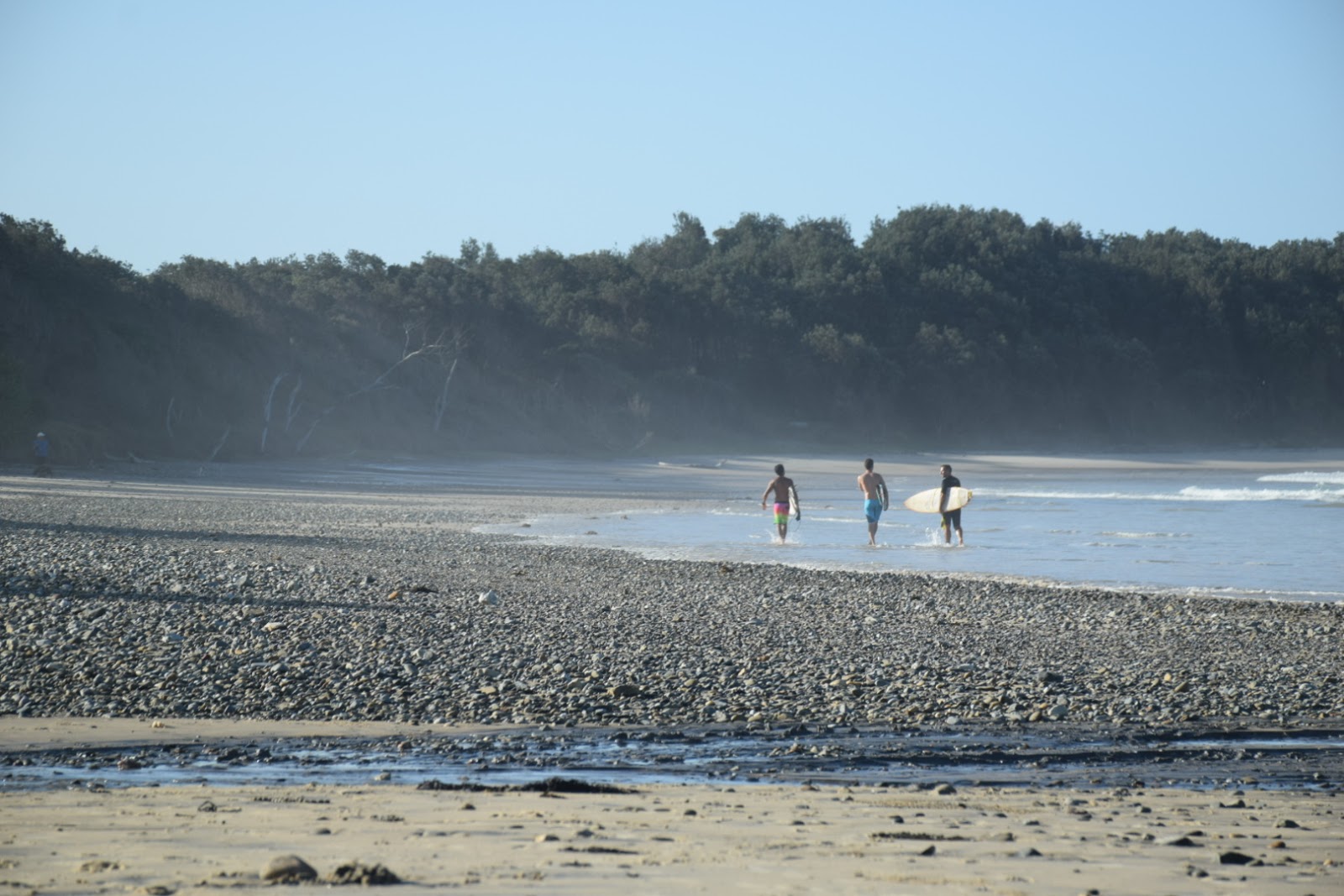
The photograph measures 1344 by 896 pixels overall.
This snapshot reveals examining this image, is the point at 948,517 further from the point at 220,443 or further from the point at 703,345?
the point at 703,345

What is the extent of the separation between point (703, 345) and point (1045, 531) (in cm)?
5105

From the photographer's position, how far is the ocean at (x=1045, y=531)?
1666cm

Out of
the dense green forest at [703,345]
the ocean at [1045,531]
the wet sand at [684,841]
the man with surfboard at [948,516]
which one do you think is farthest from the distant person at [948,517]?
the dense green forest at [703,345]

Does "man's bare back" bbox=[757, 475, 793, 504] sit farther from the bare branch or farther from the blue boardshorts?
the bare branch

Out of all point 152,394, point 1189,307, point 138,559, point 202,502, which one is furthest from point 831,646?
point 1189,307

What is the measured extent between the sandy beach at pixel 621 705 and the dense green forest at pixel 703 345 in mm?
28520

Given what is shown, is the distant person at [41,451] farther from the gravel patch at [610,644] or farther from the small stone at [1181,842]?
the small stone at [1181,842]

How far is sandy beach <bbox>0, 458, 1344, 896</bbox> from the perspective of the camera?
411cm

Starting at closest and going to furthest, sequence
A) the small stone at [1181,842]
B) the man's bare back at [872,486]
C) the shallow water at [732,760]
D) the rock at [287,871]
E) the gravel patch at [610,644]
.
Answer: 1. the rock at [287,871]
2. the small stone at [1181,842]
3. the shallow water at [732,760]
4. the gravel patch at [610,644]
5. the man's bare back at [872,486]

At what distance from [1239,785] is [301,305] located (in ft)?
178

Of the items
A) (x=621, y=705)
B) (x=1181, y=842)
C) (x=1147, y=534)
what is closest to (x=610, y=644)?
(x=621, y=705)

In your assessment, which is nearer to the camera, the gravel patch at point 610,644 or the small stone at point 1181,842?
the small stone at point 1181,842

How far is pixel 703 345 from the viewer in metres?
73.6

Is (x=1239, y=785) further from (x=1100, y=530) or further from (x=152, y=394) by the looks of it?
(x=152, y=394)
